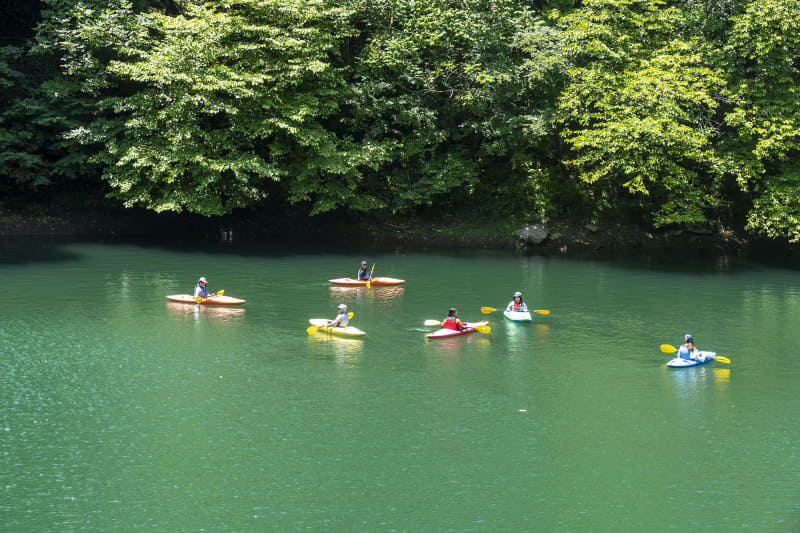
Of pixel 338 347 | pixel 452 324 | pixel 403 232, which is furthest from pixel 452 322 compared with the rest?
pixel 403 232

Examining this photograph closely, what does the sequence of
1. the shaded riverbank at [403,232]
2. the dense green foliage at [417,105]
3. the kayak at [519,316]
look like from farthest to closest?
1. the shaded riverbank at [403,232]
2. the dense green foliage at [417,105]
3. the kayak at [519,316]

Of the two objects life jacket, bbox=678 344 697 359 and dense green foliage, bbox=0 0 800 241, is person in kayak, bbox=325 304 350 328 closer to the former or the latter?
life jacket, bbox=678 344 697 359

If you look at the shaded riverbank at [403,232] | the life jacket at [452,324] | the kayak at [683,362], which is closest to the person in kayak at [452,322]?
the life jacket at [452,324]

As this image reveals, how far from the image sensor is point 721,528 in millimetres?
10570

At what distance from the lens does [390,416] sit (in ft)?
48.1

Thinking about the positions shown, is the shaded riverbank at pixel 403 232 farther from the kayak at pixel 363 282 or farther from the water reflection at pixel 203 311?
the water reflection at pixel 203 311

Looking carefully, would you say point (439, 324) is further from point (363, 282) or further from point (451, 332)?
Result: point (363, 282)

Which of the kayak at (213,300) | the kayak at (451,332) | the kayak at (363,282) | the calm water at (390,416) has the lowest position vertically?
the calm water at (390,416)

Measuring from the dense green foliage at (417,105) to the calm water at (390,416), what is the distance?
10997 millimetres

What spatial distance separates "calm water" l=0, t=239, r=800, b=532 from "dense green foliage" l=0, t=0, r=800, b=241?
1100 centimetres

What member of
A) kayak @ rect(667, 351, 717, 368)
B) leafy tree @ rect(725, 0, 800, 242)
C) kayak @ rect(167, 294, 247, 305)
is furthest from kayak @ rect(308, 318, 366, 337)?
leafy tree @ rect(725, 0, 800, 242)

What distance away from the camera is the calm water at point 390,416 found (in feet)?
A: 36.1

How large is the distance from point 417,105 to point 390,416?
2766cm

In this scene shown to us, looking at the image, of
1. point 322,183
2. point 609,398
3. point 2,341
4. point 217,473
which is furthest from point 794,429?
point 322,183
